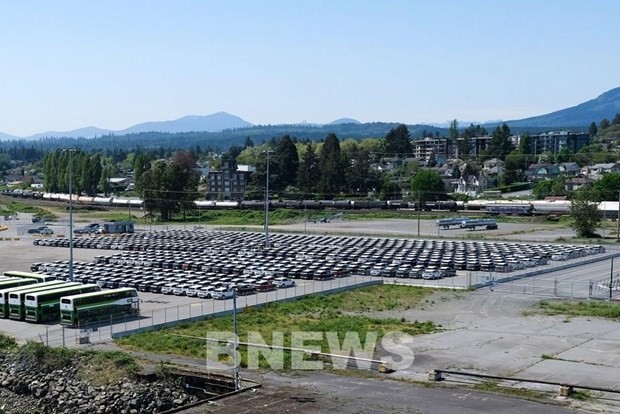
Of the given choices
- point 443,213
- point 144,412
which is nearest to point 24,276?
point 144,412

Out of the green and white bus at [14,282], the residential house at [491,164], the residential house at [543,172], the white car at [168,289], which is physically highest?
the residential house at [491,164]

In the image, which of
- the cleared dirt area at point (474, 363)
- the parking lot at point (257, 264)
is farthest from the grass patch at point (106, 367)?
the parking lot at point (257, 264)

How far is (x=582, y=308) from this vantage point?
35.1 metres

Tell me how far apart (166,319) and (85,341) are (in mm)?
4730

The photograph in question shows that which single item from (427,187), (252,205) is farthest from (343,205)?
(427,187)

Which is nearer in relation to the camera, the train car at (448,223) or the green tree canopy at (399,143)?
the train car at (448,223)

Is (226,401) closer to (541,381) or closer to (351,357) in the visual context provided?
(351,357)

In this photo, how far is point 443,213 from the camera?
95.2 meters

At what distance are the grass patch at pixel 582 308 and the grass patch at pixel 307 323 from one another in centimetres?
631

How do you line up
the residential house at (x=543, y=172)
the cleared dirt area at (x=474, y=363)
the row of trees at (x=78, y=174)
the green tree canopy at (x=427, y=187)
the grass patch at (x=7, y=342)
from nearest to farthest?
the cleared dirt area at (x=474, y=363), the grass patch at (x=7, y=342), the green tree canopy at (x=427, y=187), the row of trees at (x=78, y=174), the residential house at (x=543, y=172)

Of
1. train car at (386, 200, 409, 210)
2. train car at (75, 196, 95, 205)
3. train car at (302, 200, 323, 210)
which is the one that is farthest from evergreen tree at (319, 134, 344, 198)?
train car at (75, 196, 95, 205)

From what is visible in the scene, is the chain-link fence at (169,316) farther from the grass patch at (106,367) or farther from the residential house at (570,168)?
the residential house at (570,168)

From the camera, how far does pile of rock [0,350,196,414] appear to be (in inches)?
851

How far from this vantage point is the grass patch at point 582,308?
1318 inches
